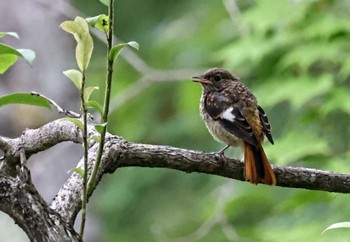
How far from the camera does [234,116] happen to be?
440cm

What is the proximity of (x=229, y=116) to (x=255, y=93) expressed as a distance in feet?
4.55

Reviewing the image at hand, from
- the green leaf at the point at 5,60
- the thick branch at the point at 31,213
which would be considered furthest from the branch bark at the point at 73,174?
the green leaf at the point at 5,60

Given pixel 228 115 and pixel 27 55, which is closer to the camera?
pixel 27 55

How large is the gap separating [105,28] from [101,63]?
23.2ft

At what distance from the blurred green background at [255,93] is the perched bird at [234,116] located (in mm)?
677

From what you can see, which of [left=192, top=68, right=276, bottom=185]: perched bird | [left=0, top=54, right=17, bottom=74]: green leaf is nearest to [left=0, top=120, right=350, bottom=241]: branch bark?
[left=0, top=54, right=17, bottom=74]: green leaf

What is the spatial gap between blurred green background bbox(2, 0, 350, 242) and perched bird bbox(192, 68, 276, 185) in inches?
26.7

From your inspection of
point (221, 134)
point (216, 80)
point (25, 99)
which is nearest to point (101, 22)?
point (25, 99)

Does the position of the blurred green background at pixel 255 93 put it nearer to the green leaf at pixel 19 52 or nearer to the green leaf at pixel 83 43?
the green leaf at pixel 19 52

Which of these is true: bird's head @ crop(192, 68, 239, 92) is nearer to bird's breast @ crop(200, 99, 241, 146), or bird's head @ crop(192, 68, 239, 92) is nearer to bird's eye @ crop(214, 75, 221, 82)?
bird's eye @ crop(214, 75, 221, 82)

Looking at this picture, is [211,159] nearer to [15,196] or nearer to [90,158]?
[90,158]

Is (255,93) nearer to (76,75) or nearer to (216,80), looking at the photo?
(216,80)

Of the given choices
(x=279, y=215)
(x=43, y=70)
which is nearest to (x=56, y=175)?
(x=43, y=70)

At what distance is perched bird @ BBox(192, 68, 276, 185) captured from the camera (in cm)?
413
